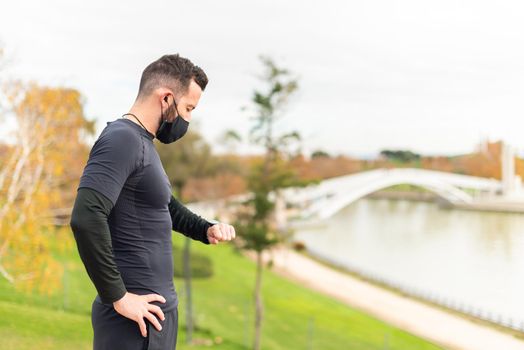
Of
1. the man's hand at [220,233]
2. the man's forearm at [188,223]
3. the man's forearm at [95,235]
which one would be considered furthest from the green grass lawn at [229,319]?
the man's forearm at [95,235]

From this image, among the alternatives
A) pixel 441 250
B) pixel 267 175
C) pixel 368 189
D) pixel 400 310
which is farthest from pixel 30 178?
pixel 368 189

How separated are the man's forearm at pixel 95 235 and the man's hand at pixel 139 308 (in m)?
0.07

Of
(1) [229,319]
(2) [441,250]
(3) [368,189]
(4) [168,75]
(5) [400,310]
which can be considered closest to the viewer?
(4) [168,75]

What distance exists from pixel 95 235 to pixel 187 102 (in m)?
0.54

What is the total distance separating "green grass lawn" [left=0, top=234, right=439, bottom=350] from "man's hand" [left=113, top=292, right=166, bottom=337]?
18.4 feet

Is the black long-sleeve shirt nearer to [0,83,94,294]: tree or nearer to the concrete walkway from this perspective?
[0,83,94,294]: tree

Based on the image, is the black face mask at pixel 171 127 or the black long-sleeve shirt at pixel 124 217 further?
the black face mask at pixel 171 127

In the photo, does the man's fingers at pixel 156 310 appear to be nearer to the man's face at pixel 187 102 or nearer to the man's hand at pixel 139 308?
the man's hand at pixel 139 308

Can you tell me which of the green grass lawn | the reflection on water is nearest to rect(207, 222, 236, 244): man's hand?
the green grass lawn

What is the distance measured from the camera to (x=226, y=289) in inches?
632

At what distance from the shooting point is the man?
52.8 inches

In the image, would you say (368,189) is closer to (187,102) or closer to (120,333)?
(187,102)

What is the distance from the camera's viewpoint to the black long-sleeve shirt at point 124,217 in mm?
1326

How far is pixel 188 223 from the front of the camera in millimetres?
1869
